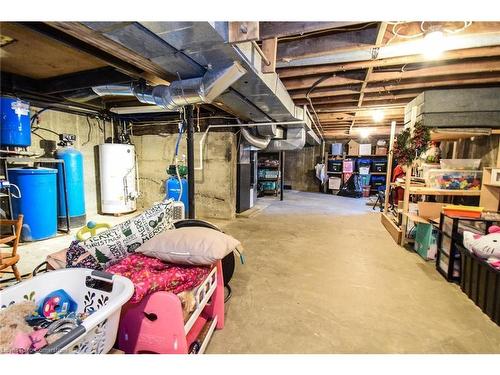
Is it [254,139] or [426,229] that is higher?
[254,139]

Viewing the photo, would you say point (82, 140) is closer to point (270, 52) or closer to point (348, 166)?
point (270, 52)

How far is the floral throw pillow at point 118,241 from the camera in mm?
1331

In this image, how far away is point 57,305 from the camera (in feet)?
3.43

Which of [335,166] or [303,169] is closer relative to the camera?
[335,166]

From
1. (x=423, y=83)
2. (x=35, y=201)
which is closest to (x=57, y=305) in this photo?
(x=35, y=201)

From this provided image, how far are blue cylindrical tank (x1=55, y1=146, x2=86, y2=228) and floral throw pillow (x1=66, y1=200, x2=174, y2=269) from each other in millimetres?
2877

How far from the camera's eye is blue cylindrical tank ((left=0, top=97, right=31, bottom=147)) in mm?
2861

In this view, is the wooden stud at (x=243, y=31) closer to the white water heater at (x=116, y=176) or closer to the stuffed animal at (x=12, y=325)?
the stuffed animal at (x=12, y=325)

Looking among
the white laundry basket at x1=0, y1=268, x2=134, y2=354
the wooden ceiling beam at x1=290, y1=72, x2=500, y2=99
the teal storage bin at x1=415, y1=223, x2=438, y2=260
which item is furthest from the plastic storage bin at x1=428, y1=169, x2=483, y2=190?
the white laundry basket at x1=0, y1=268, x2=134, y2=354

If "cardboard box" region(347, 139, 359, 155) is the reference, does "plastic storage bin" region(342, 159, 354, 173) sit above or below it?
below

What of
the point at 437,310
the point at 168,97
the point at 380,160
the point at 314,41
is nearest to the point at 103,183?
the point at 168,97

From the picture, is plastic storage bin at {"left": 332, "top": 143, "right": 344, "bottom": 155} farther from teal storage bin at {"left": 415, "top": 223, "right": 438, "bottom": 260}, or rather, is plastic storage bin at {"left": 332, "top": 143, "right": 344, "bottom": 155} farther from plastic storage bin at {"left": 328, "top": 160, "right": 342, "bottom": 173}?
teal storage bin at {"left": 415, "top": 223, "right": 438, "bottom": 260}

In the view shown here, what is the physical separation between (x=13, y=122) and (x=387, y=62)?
14.5 ft
